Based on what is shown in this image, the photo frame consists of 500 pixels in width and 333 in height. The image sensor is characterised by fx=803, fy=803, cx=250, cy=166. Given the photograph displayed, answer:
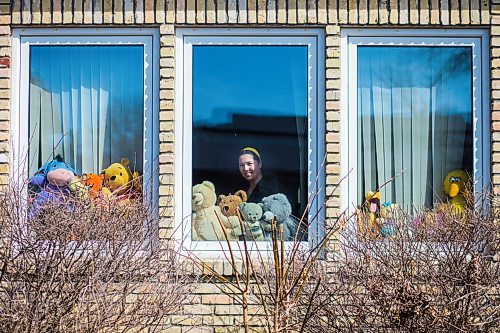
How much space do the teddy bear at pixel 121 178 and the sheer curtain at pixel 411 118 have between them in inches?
71.6

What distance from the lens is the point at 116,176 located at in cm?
650

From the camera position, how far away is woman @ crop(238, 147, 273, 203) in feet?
21.4

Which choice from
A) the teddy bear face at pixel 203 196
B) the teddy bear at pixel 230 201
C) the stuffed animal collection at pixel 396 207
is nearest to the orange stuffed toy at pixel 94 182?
the teddy bear face at pixel 203 196

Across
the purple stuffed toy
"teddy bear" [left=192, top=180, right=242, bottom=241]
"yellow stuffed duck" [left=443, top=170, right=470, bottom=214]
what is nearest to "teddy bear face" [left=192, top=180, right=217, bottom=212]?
"teddy bear" [left=192, top=180, right=242, bottom=241]

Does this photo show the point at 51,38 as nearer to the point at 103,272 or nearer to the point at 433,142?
the point at 103,272

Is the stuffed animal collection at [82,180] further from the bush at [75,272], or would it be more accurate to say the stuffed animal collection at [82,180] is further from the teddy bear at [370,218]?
the teddy bear at [370,218]

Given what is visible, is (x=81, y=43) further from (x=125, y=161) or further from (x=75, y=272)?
(x=75, y=272)

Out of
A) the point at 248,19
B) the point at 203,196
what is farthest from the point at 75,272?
the point at 248,19

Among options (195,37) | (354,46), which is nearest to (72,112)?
(195,37)

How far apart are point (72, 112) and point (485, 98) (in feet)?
11.0

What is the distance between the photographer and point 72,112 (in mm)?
6625

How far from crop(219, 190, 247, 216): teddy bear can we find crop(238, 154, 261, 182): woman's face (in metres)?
0.15

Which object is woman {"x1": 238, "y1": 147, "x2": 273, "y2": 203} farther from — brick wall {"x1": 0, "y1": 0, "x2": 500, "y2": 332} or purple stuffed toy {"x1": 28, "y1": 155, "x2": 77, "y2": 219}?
purple stuffed toy {"x1": 28, "y1": 155, "x2": 77, "y2": 219}

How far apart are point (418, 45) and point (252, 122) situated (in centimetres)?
149
